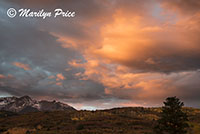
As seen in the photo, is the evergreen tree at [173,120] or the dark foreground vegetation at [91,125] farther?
the dark foreground vegetation at [91,125]

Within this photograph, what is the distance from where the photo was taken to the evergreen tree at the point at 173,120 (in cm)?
1569

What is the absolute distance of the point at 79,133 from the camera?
42.3 metres

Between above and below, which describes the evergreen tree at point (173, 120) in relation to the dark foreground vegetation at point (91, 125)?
above

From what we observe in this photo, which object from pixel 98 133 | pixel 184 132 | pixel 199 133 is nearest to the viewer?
pixel 199 133

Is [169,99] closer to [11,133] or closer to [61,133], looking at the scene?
[61,133]

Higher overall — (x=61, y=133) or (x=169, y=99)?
(x=169, y=99)

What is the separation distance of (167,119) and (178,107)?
4.09 feet

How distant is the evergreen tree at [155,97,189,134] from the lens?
1569cm

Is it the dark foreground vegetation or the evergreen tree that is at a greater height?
the evergreen tree

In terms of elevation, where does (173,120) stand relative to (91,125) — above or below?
above

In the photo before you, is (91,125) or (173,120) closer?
(173,120)

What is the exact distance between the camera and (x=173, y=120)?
15.8 m

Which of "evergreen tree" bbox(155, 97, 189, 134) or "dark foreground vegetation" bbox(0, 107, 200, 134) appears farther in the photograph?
"dark foreground vegetation" bbox(0, 107, 200, 134)

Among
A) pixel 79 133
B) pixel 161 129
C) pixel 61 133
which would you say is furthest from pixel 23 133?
pixel 161 129
